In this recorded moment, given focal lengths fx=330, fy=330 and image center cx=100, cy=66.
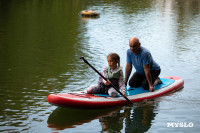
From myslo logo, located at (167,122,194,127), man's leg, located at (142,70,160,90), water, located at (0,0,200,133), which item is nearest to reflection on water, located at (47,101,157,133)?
water, located at (0,0,200,133)

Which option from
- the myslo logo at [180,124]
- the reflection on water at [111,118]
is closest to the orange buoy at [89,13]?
the reflection on water at [111,118]

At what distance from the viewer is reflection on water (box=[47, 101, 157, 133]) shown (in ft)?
20.2

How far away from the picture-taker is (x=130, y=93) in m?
7.25

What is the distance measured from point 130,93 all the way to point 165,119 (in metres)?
1.03

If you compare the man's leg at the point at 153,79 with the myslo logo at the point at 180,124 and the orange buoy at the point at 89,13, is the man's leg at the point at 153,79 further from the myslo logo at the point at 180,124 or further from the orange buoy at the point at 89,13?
the orange buoy at the point at 89,13

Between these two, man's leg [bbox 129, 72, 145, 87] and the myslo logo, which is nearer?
the myslo logo

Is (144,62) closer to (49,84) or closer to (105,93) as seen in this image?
(105,93)

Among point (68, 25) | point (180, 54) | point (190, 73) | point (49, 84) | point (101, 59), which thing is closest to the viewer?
point (49, 84)

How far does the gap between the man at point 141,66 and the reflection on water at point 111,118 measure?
581mm

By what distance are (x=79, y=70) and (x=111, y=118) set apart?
12.4ft

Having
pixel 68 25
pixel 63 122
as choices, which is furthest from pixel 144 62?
pixel 68 25

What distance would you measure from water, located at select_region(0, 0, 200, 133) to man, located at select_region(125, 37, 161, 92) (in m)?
0.47

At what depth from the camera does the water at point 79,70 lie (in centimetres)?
636

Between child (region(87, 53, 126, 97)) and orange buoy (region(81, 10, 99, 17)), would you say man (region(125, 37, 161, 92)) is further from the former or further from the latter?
orange buoy (region(81, 10, 99, 17))
